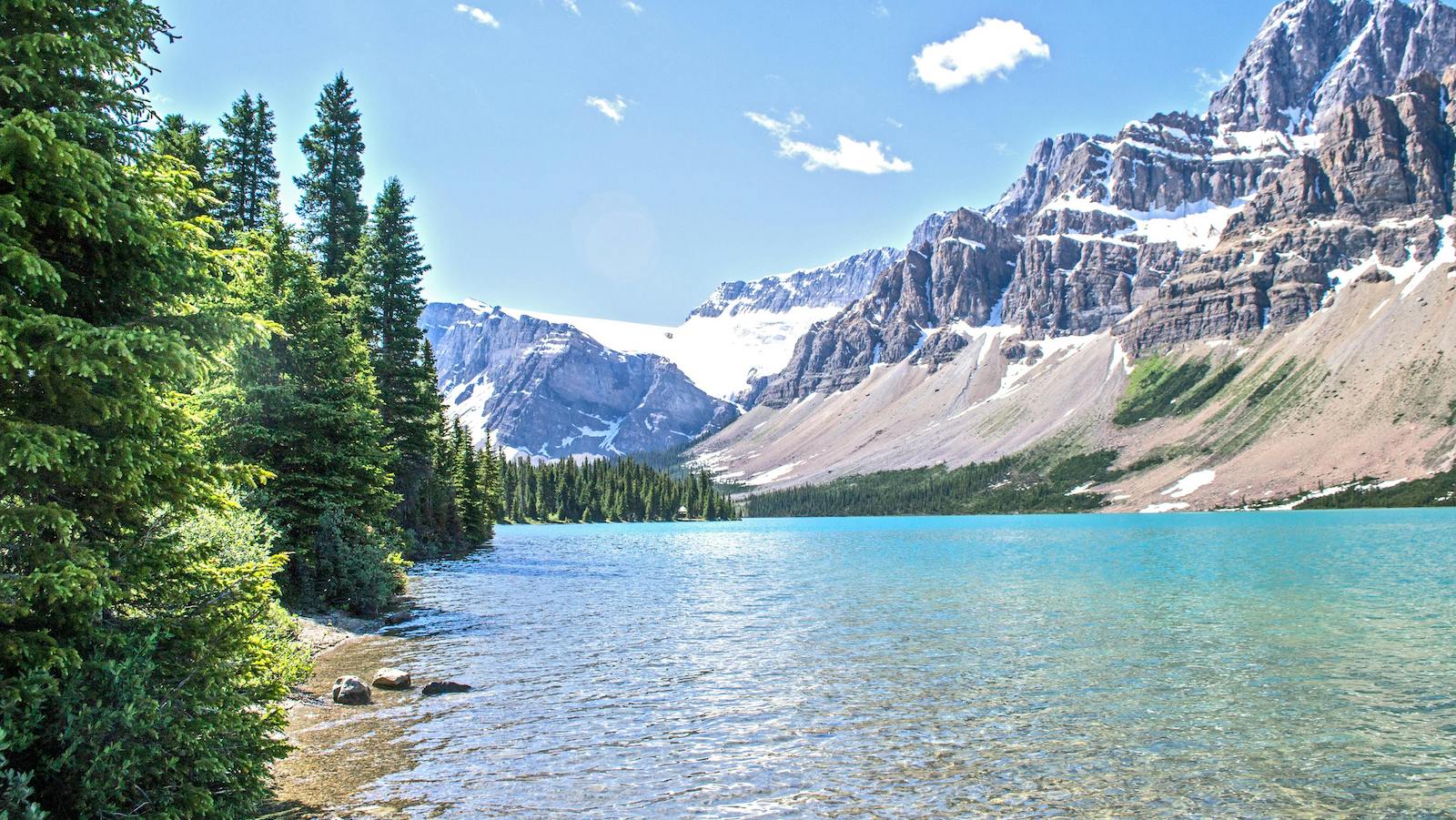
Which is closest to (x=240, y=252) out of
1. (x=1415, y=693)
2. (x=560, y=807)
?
(x=560, y=807)

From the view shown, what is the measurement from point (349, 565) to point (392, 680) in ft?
49.4

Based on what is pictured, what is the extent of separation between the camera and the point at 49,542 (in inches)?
417

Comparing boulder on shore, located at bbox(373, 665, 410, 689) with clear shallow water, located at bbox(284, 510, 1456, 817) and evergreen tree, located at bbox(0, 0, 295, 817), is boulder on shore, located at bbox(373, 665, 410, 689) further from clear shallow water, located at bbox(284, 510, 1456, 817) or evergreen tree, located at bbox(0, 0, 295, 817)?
evergreen tree, located at bbox(0, 0, 295, 817)

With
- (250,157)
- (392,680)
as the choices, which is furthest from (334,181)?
(392,680)

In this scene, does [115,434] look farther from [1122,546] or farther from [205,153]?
[1122,546]

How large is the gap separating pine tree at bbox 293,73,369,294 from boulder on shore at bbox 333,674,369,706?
4396cm

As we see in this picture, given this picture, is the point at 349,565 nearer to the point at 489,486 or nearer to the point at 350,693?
the point at 350,693

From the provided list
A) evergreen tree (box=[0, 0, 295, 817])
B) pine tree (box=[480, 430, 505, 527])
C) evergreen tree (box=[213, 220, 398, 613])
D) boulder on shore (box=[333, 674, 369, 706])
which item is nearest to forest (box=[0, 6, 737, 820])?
evergreen tree (box=[0, 0, 295, 817])

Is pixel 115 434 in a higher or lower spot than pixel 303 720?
higher

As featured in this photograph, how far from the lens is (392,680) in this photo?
82.5 ft

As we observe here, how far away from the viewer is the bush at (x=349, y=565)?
37188 mm

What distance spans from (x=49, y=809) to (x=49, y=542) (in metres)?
3.33

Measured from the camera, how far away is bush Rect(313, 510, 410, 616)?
37.2 metres

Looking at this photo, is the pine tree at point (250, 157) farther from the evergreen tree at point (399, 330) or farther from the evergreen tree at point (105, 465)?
the evergreen tree at point (105, 465)
